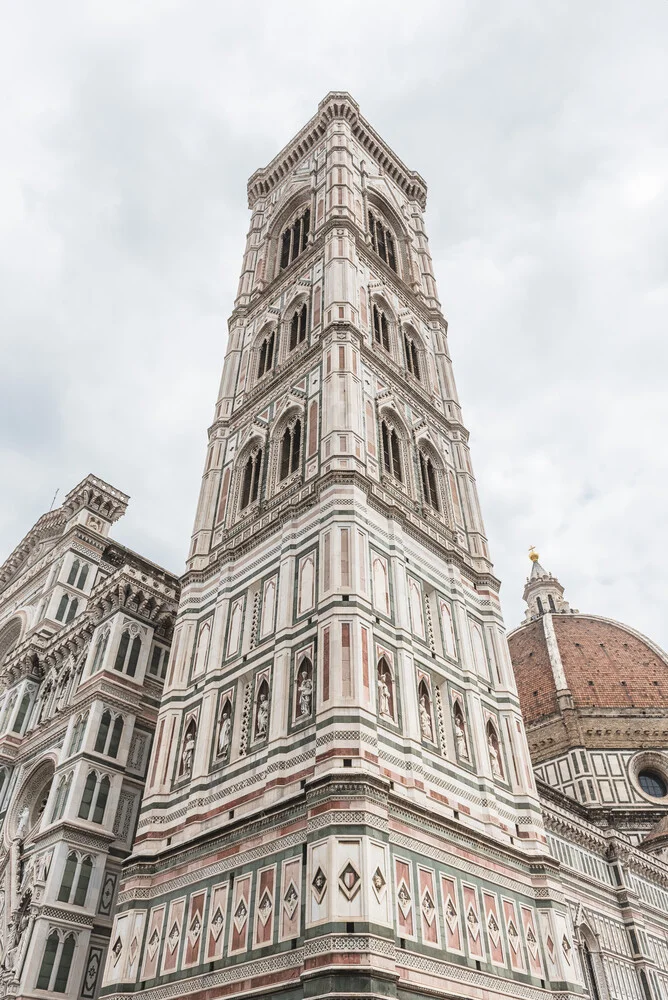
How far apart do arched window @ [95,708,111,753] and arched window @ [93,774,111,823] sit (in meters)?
0.74

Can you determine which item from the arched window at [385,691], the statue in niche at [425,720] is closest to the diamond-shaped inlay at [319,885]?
the arched window at [385,691]

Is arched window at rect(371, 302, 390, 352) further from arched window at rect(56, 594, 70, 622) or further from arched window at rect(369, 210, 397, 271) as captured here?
arched window at rect(56, 594, 70, 622)

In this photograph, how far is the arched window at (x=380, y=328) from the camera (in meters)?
25.3

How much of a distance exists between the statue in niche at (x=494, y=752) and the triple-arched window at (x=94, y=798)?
9.27m

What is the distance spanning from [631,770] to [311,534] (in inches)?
1311

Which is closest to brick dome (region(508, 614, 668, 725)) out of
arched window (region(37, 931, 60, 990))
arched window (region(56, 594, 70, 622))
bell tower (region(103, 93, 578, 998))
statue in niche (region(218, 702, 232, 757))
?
bell tower (region(103, 93, 578, 998))

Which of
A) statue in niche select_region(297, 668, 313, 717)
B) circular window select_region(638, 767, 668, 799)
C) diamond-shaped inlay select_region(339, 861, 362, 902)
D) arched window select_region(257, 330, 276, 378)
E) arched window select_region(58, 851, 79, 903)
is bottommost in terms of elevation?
diamond-shaped inlay select_region(339, 861, 362, 902)

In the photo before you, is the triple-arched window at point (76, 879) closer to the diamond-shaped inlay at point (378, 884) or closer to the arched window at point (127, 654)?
the arched window at point (127, 654)

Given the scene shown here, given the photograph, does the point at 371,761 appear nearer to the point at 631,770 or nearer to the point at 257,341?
the point at 257,341

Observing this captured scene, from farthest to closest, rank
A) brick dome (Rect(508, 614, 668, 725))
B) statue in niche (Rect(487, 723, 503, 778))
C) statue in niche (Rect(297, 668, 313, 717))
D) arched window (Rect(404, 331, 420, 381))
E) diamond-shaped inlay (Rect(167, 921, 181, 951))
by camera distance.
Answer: brick dome (Rect(508, 614, 668, 725)) → arched window (Rect(404, 331, 420, 381)) → statue in niche (Rect(487, 723, 503, 778)) → statue in niche (Rect(297, 668, 313, 717)) → diamond-shaped inlay (Rect(167, 921, 181, 951))

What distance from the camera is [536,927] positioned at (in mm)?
14961

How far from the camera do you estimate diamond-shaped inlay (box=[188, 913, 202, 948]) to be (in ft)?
44.6

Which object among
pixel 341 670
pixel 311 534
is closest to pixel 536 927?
pixel 341 670

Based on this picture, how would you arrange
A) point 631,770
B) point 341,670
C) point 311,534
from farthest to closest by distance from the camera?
point 631,770
point 311,534
point 341,670
